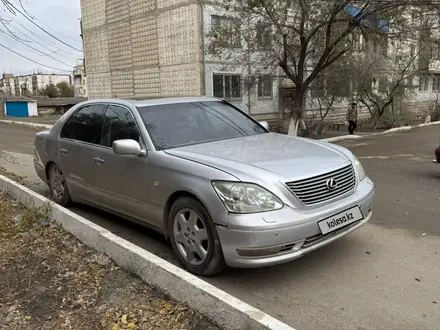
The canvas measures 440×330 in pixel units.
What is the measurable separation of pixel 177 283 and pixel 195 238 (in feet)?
1.74

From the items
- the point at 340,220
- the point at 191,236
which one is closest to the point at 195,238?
the point at 191,236

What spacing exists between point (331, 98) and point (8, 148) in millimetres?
14367

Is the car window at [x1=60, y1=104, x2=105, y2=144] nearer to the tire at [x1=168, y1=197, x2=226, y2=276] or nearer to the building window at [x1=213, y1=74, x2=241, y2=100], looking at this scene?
the tire at [x1=168, y1=197, x2=226, y2=276]

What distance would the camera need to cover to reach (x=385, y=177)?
764cm

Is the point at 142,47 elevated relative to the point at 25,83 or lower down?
elevated

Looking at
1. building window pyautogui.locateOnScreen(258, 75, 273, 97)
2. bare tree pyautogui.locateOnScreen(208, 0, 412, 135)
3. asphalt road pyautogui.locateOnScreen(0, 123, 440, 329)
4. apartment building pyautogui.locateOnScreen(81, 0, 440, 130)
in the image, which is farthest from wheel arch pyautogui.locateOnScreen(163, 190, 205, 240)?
building window pyautogui.locateOnScreen(258, 75, 273, 97)

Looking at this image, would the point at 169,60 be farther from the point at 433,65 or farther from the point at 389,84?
the point at 433,65

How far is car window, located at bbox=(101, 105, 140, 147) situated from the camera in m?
4.39

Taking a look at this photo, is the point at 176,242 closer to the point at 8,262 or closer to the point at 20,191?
the point at 8,262

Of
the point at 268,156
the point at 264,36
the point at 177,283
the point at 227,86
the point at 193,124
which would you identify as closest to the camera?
the point at 177,283

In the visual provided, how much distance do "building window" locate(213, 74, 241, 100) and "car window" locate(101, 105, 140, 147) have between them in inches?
684

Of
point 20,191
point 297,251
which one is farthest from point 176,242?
point 20,191

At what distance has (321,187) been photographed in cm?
346

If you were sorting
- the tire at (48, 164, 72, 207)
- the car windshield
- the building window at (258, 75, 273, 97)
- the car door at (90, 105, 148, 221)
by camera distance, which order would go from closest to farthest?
the car door at (90, 105, 148, 221), the car windshield, the tire at (48, 164, 72, 207), the building window at (258, 75, 273, 97)
